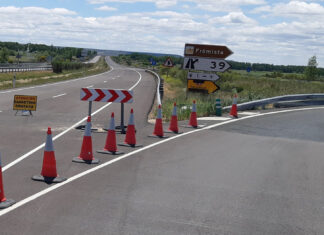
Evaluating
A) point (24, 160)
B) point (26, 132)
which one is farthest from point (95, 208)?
point (26, 132)

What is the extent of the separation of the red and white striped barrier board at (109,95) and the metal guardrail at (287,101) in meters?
6.82

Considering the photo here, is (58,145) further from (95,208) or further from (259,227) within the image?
(259,227)

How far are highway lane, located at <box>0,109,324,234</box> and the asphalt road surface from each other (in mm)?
12

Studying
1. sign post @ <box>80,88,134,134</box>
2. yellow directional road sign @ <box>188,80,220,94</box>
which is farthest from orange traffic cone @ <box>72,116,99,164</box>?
yellow directional road sign @ <box>188,80,220,94</box>

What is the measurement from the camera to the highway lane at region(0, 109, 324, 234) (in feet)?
19.6

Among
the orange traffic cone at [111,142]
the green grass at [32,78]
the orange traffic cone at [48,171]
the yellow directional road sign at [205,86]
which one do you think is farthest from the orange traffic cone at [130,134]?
the green grass at [32,78]

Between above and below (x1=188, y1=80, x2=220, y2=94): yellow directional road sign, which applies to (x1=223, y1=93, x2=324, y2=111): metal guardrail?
below

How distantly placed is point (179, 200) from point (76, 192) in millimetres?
1481

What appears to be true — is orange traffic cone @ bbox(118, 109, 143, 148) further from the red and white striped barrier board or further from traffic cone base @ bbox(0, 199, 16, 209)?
traffic cone base @ bbox(0, 199, 16, 209)

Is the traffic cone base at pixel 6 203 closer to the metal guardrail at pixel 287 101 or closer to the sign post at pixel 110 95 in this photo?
the sign post at pixel 110 95

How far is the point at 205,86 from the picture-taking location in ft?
69.5

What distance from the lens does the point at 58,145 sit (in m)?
11.6

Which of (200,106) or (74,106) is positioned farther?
(74,106)

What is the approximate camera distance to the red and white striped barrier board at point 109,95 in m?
14.3
